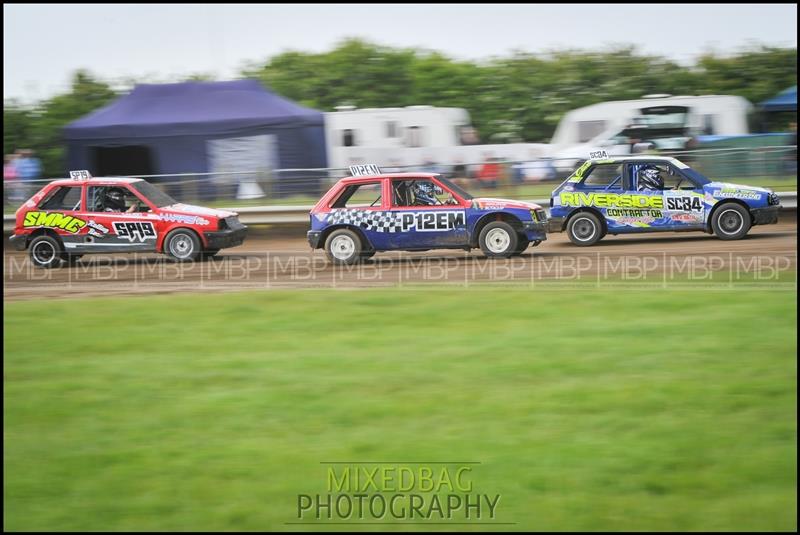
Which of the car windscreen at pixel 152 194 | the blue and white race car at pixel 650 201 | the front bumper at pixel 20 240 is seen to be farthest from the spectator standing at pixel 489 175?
the front bumper at pixel 20 240

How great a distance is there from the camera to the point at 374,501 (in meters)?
5.43

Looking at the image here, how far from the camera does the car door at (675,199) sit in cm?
1514

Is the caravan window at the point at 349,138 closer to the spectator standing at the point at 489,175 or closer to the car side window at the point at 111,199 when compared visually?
the spectator standing at the point at 489,175

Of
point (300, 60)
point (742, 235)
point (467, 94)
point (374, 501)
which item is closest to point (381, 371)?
point (374, 501)

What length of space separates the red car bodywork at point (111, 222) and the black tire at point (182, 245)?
0.22 ft

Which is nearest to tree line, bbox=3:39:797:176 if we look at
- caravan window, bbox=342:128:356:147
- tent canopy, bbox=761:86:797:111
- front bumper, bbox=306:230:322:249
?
tent canopy, bbox=761:86:797:111

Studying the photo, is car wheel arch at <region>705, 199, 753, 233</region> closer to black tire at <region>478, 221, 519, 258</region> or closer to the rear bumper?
the rear bumper

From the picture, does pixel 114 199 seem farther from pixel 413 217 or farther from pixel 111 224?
pixel 413 217

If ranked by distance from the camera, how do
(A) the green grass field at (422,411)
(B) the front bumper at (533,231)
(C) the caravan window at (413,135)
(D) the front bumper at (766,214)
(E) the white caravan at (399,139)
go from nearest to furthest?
(A) the green grass field at (422,411) → (B) the front bumper at (533,231) → (D) the front bumper at (766,214) → (E) the white caravan at (399,139) → (C) the caravan window at (413,135)

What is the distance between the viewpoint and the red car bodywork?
15.4 meters

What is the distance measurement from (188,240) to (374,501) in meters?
10.7

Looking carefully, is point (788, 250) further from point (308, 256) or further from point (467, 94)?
point (467, 94)

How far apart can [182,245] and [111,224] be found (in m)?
1.18

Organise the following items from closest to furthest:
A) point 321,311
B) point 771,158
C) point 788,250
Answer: point 321,311 < point 788,250 < point 771,158
